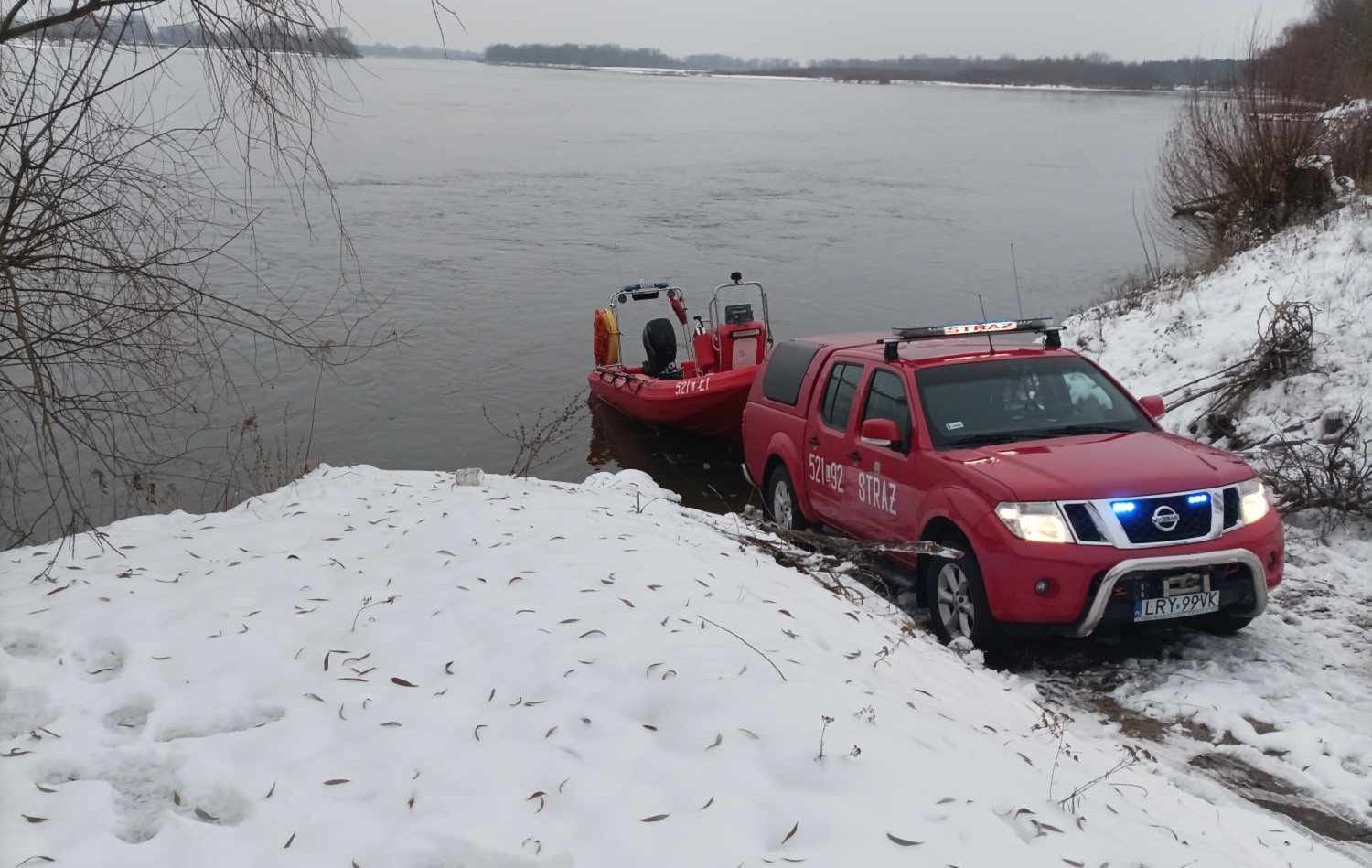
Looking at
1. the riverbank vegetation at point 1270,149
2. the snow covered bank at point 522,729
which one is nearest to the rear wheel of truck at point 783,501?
the snow covered bank at point 522,729

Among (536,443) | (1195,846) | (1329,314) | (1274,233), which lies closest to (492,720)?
(1195,846)

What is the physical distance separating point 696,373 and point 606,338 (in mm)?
2133

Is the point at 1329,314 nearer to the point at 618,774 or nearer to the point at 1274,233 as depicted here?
the point at 1274,233

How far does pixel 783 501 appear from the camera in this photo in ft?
29.3

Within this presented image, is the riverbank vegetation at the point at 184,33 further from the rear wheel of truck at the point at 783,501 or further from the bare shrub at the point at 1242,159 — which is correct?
the bare shrub at the point at 1242,159

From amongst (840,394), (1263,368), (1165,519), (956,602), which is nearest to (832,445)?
(840,394)

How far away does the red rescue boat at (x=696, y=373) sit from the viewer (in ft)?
46.7

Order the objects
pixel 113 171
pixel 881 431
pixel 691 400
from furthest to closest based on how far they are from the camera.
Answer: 1. pixel 691 400
2. pixel 881 431
3. pixel 113 171

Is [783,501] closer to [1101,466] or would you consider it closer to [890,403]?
[890,403]

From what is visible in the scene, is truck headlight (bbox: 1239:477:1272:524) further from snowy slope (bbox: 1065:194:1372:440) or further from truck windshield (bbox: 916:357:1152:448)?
snowy slope (bbox: 1065:194:1372:440)

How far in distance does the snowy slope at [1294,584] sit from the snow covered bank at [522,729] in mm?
542

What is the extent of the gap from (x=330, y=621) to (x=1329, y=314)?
935cm

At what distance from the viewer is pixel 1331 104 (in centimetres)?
1788

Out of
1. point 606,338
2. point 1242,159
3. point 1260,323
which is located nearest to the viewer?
point 1260,323
